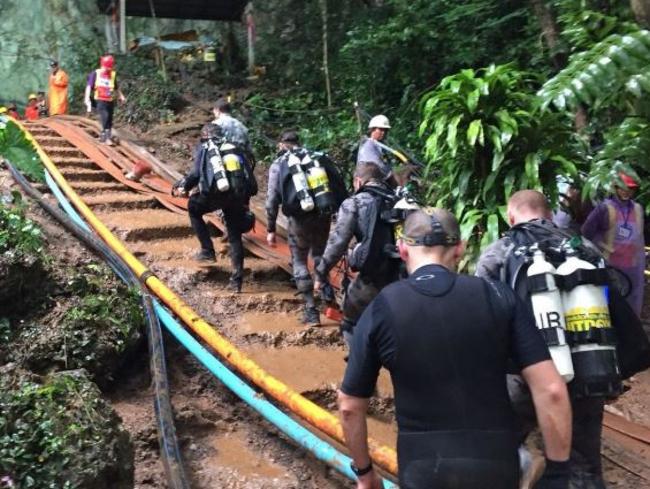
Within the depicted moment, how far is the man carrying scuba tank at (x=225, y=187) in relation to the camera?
20.6ft

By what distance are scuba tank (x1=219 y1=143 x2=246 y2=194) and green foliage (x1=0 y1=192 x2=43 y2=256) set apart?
1.83 m

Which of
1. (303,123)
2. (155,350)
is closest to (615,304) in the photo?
(155,350)

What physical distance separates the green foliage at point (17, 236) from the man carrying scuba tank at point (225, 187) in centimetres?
170

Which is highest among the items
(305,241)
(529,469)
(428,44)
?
(428,44)

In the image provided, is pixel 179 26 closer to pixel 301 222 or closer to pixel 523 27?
pixel 523 27

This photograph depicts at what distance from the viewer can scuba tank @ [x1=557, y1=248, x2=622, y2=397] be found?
110 inches

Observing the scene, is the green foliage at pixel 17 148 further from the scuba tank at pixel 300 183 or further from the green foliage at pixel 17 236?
the scuba tank at pixel 300 183

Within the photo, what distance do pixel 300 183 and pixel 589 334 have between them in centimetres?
347

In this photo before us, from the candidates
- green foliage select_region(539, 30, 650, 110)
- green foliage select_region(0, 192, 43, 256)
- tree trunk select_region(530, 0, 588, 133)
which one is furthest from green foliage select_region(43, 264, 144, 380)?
tree trunk select_region(530, 0, 588, 133)

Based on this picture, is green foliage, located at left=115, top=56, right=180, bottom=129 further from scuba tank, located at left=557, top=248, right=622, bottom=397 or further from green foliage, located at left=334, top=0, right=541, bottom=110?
scuba tank, located at left=557, top=248, right=622, bottom=397

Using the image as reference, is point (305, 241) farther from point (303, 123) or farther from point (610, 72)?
point (303, 123)

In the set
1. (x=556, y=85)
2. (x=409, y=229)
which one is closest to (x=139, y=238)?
(x=556, y=85)

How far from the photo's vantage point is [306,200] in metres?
5.80

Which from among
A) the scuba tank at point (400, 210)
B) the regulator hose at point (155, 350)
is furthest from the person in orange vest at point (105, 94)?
the scuba tank at point (400, 210)
